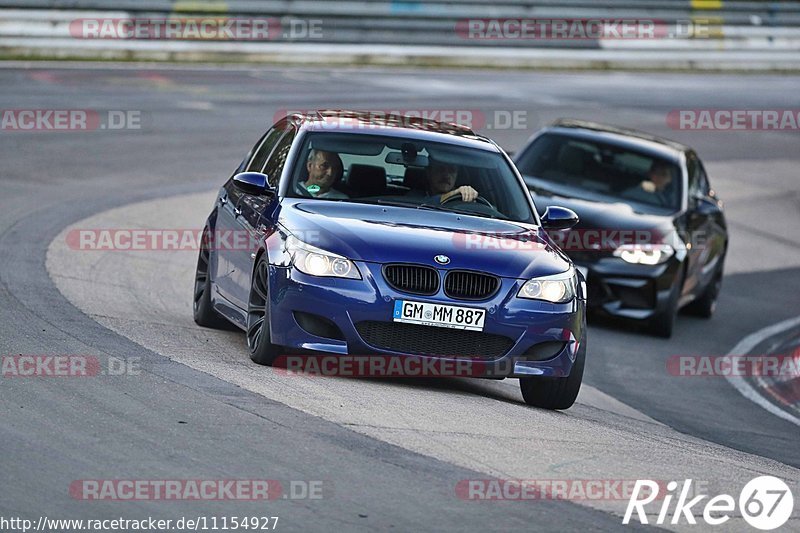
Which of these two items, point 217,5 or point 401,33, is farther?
point 401,33

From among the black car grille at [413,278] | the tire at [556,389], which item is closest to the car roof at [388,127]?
the black car grille at [413,278]

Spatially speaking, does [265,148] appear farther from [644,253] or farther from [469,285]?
[644,253]

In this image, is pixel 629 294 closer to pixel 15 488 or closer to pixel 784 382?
pixel 784 382

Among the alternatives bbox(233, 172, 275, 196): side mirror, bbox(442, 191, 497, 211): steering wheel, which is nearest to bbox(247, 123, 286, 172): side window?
bbox(233, 172, 275, 196): side mirror

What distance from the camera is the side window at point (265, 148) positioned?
10562 millimetres

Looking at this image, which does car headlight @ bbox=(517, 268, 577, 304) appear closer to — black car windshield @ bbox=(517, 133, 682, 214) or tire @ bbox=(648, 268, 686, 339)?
tire @ bbox=(648, 268, 686, 339)

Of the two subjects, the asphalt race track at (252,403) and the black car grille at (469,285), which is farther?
the black car grille at (469,285)

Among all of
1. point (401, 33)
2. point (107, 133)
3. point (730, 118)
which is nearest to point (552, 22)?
point (401, 33)

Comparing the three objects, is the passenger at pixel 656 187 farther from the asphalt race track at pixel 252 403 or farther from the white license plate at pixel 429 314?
the white license plate at pixel 429 314

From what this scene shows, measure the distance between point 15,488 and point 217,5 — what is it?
24.8 m

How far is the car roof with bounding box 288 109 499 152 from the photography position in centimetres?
1006

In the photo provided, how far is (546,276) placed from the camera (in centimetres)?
884

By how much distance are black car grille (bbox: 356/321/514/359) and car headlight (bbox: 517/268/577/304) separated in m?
0.37

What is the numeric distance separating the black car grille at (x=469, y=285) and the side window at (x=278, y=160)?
1680mm
